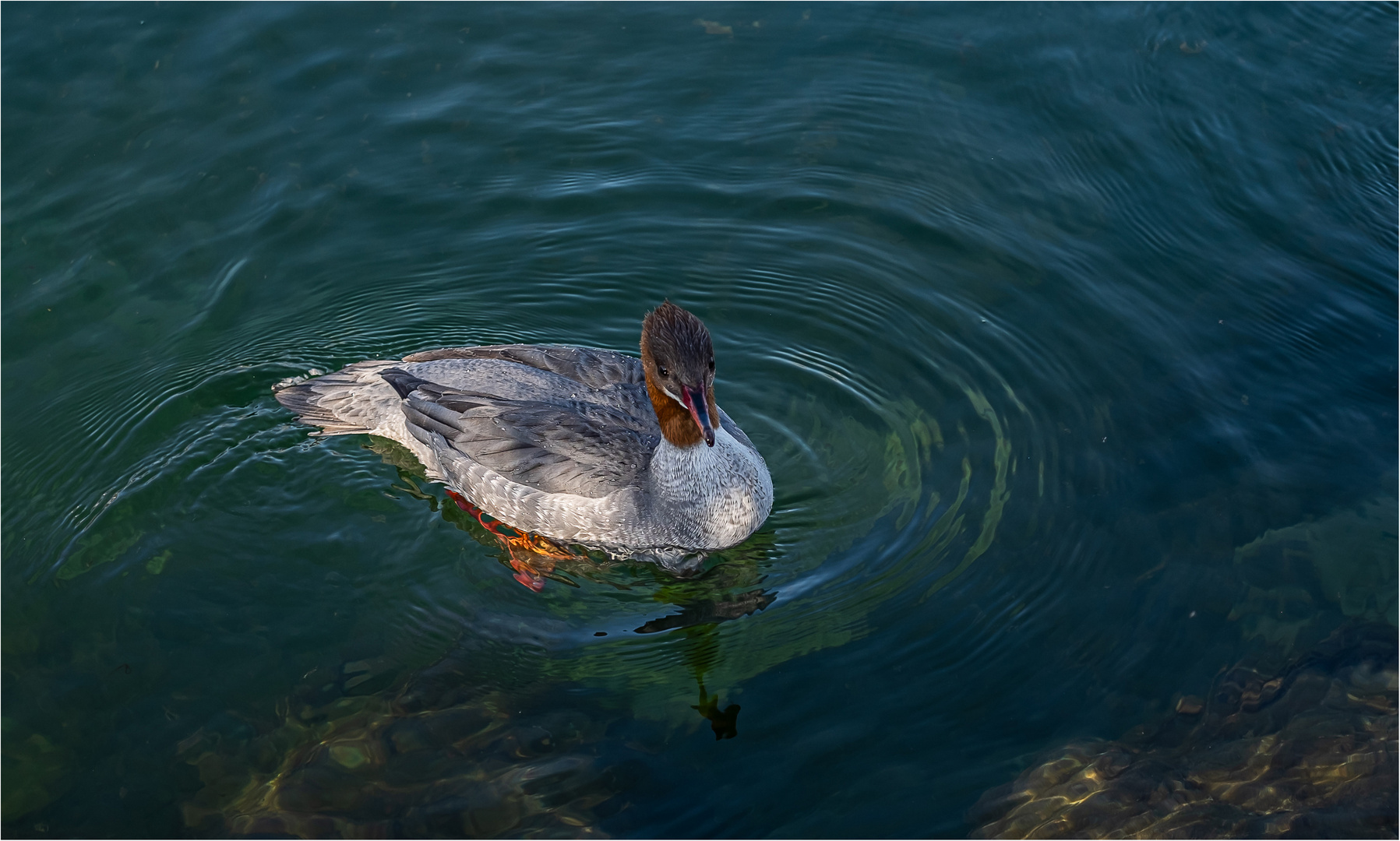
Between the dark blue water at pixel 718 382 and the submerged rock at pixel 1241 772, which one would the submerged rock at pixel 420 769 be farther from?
the submerged rock at pixel 1241 772

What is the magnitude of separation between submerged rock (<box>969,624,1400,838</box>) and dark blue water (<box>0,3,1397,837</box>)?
199 mm

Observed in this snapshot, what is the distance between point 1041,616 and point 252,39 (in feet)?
31.9

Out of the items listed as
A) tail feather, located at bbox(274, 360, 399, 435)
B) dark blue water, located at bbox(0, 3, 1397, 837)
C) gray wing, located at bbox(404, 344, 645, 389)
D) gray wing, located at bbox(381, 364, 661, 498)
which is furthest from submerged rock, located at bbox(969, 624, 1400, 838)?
tail feather, located at bbox(274, 360, 399, 435)

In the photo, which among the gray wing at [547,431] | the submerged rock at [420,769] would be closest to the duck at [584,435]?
the gray wing at [547,431]

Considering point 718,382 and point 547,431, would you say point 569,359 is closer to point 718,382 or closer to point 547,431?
point 547,431

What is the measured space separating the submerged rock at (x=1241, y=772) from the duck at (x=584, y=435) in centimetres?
254

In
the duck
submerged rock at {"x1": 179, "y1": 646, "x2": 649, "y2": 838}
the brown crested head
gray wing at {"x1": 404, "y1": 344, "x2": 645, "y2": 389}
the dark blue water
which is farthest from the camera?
gray wing at {"x1": 404, "y1": 344, "x2": 645, "y2": 389}

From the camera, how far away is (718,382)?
887cm

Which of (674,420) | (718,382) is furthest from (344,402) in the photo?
(718,382)

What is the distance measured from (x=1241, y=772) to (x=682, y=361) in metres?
3.91

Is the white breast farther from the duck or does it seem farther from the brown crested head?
the brown crested head

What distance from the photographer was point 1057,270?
974cm

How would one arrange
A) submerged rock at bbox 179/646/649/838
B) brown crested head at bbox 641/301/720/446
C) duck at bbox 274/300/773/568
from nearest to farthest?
submerged rock at bbox 179/646/649/838 → brown crested head at bbox 641/301/720/446 → duck at bbox 274/300/773/568

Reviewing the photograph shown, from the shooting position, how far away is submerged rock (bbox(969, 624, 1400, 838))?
20.1ft
